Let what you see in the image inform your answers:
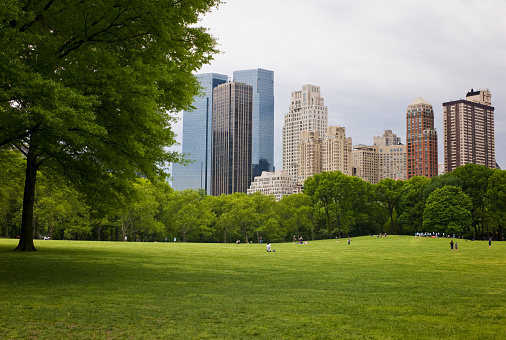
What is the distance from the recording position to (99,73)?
59.3 feet

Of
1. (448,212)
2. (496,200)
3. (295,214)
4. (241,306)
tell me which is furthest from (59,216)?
(496,200)

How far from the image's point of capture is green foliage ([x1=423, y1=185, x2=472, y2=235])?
9569cm

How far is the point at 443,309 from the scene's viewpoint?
13.2 metres

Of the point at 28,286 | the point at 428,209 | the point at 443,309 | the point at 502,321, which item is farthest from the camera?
the point at 428,209

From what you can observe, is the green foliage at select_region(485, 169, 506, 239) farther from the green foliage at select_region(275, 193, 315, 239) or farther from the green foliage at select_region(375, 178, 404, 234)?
the green foliage at select_region(275, 193, 315, 239)

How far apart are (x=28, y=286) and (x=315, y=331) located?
1086 centimetres

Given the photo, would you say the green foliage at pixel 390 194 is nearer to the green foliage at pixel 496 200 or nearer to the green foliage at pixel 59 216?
the green foliage at pixel 496 200

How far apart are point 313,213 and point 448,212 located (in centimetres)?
3066

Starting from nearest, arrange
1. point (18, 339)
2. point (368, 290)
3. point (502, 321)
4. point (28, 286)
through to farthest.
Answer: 1. point (18, 339)
2. point (502, 321)
3. point (28, 286)
4. point (368, 290)

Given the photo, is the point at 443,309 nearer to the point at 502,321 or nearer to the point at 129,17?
the point at 502,321

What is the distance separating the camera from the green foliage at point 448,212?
95.7 metres

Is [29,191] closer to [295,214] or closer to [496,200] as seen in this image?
[295,214]

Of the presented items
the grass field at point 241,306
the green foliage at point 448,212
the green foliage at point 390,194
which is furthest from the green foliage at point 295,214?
the grass field at point 241,306

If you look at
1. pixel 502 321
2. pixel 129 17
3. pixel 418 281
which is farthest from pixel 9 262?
pixel 502 321
